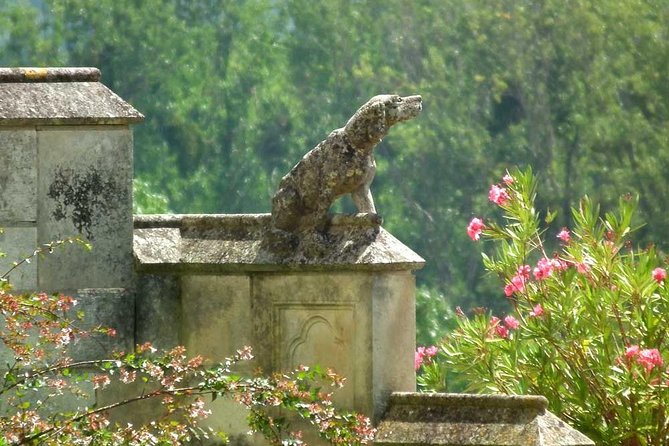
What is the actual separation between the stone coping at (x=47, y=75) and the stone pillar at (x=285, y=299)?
581 millimetres

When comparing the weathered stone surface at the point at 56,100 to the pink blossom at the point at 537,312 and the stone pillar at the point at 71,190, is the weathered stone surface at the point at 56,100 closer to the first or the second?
the stone pillar at the point at 71,190

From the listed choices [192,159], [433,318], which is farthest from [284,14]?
[433,318]

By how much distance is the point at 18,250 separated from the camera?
6508 mm

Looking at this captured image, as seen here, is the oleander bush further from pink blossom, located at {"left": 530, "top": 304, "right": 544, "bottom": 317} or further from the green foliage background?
the green foliage background

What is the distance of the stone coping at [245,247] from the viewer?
6180 mm

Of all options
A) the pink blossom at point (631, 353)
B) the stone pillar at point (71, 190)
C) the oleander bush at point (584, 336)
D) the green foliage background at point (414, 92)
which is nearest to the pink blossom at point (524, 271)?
the oleander bush at point (584, 336)

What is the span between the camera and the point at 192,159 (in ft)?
95.6

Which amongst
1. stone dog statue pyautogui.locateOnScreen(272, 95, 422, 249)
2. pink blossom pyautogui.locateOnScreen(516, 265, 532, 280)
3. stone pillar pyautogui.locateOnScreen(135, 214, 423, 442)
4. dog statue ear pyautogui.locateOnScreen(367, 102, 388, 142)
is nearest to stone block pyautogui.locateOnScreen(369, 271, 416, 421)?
Result: stone pillar pyautogui.locateOnScreen(135, 214, 423, 442)

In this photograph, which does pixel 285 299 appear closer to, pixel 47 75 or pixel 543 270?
pixel 47 75

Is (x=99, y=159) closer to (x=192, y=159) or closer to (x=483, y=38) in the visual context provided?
(x=192, y=159)

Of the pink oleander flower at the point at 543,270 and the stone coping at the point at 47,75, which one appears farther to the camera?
the pink oleander flower at the point at 543,270

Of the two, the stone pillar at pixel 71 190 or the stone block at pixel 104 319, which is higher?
the stone pillar at pixel 71 190

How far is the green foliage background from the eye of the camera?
28.0m

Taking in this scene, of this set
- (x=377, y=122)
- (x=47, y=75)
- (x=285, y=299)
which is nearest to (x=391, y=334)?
(x=285, y=299)
